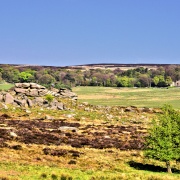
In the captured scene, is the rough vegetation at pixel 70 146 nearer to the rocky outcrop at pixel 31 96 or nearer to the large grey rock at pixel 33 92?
the rocky outcrop at pixel 31 96

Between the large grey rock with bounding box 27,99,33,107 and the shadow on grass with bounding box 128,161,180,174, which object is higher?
the large grey rock with bounding box 27,99,33,107

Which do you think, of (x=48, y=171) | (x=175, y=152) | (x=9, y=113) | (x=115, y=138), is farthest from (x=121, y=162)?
(x=9, y=113)

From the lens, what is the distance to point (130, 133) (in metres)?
56.8

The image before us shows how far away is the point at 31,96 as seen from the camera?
90562 mm

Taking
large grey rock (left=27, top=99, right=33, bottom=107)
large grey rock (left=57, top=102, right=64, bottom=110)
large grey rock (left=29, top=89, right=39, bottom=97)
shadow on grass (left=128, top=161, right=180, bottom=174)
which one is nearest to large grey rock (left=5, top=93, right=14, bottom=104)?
large grey rock (left=27, top=99, right=33, bottom=107)

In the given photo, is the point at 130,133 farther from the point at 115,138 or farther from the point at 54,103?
the point at 54,103

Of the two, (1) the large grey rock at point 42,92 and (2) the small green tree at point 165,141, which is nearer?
(2) the small green tree at point 165,141

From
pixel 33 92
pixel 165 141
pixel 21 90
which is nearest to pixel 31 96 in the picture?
pixel 33 92

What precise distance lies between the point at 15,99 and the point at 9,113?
968 centimetres

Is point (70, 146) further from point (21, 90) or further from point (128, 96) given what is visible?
point (128, 96)

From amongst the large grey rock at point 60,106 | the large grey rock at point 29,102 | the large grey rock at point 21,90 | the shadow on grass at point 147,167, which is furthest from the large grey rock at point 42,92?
the shadow on grass at point 147,167

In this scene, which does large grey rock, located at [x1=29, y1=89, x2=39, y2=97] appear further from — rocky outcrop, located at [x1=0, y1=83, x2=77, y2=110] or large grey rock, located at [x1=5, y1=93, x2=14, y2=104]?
large grey rock, located at [x1=5, y1=93, x2=14, y2=104]

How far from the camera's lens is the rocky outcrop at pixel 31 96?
80.6m

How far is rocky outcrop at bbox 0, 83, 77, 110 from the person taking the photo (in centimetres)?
8062
